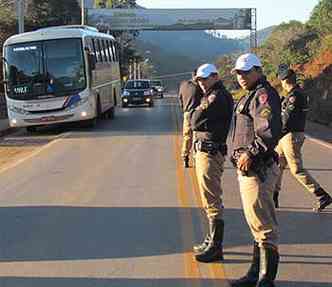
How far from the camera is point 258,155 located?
19.1 feet

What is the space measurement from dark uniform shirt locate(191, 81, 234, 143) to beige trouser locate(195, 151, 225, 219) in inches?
7.4

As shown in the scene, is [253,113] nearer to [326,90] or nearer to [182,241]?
[182,241]

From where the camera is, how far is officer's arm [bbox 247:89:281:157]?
5.72 meters

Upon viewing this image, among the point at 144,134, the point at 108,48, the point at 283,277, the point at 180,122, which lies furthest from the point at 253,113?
the point at 108,48

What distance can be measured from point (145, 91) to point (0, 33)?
1174cm

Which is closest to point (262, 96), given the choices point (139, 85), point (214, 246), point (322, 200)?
point (214, 246)

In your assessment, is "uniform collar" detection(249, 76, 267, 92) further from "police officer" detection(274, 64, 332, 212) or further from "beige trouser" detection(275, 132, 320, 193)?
"beige trouser" detection(275, 132, 320, 193)

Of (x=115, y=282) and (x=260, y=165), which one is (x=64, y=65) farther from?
(x=260, y=165)

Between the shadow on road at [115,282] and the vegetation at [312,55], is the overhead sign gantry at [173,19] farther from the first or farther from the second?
the shadow on road at [115,282]

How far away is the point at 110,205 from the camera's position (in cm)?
1037

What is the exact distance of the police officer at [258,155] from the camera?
5.78 metres

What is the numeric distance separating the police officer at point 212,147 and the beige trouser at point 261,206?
1203mm

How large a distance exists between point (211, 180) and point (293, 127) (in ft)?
8.74

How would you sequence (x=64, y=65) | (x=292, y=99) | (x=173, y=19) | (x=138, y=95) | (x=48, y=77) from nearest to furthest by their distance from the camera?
1. (x=292, y=99)
2. (x=48, y=77)
3. (x=64, y=65)
4. (x=138, y=95)
5. (x=173, y=19)
